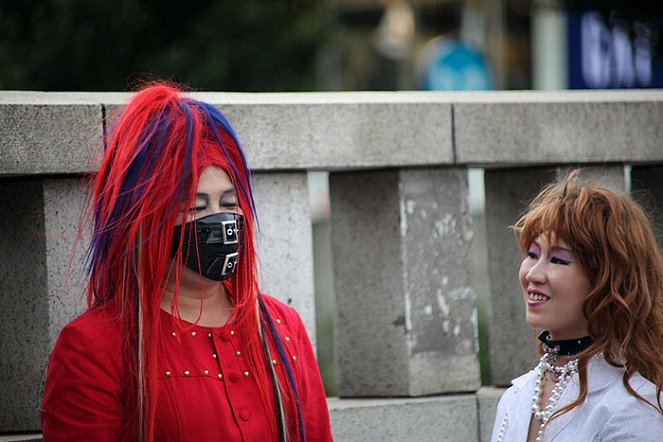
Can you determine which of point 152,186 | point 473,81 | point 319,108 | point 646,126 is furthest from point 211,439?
point 473,81

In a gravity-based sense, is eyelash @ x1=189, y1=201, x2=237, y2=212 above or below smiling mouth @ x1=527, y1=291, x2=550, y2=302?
above

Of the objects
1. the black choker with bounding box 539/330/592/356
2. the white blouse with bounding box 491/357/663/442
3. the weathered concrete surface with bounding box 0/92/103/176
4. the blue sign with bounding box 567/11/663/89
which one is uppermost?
the blue sign with bounding box 567/11/663/89

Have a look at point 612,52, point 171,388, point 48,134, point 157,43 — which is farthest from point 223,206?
point 612,52

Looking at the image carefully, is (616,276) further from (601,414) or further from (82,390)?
(82,390)

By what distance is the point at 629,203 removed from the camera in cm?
342

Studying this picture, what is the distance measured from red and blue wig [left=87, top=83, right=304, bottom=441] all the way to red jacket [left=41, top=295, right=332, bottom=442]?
0.12ft

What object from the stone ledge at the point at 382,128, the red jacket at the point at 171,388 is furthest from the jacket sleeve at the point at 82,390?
the stone ledge at the point at 382,128

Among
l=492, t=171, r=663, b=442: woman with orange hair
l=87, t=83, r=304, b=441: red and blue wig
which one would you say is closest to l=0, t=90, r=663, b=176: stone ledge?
l=87, t=83, r=304, b=441: red and blue wig

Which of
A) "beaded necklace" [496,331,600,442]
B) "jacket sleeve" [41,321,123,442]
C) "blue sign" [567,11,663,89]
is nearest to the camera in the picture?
"jacket sleeve" [41,321,123,442]

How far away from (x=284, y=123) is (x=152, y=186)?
3.34ft

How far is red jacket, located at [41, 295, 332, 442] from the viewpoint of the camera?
3152mm

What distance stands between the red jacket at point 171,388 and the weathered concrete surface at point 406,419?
83cm

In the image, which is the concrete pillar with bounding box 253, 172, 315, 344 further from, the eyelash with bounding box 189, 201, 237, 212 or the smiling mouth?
the smiling mouth

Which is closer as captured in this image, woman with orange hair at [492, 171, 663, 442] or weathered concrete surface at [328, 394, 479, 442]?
woman with orange hair at [492, 171, 663, 442]
